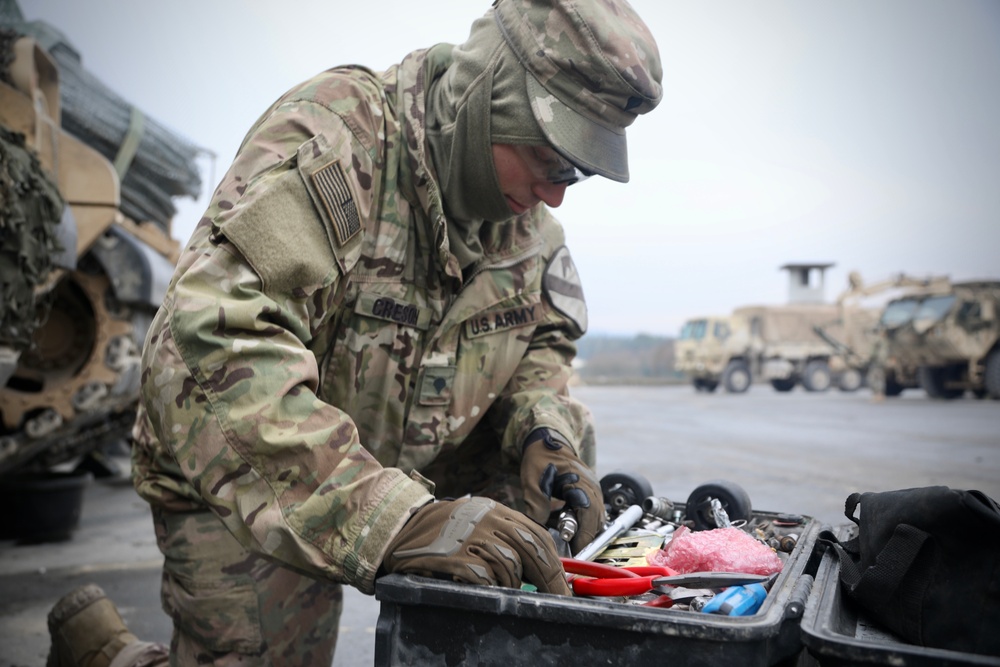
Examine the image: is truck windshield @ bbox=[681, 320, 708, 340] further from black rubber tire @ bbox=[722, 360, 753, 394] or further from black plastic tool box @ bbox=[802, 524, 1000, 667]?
black plastic tool box @ bbox=[802, 524, 1000, 667]

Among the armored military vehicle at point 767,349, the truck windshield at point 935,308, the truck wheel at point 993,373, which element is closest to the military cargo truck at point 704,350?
the armored military vehicle at point 767,349

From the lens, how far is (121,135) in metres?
5.58

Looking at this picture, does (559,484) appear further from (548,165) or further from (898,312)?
(898,312)

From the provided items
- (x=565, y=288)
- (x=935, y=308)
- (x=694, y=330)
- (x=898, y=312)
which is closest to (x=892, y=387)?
(x=898, y=312)

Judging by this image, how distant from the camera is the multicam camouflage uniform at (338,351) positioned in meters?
1.29

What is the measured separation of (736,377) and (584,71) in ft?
66.6

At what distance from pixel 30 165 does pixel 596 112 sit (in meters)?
2.66

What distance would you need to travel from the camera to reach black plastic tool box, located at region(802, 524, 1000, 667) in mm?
847

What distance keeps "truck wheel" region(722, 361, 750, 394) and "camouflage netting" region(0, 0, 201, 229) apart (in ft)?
54.8

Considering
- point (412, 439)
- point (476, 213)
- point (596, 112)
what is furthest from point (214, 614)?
point (596, 112)

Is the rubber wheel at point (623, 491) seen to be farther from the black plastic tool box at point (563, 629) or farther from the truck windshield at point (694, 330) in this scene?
the truck windshield at point (694, 330)

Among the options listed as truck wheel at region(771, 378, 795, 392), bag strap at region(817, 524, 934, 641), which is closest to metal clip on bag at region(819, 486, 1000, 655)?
bag strap at region(817, 524, 934, 641)

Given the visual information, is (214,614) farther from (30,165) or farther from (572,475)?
(30,165)

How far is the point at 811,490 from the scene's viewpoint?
5.19 metres
